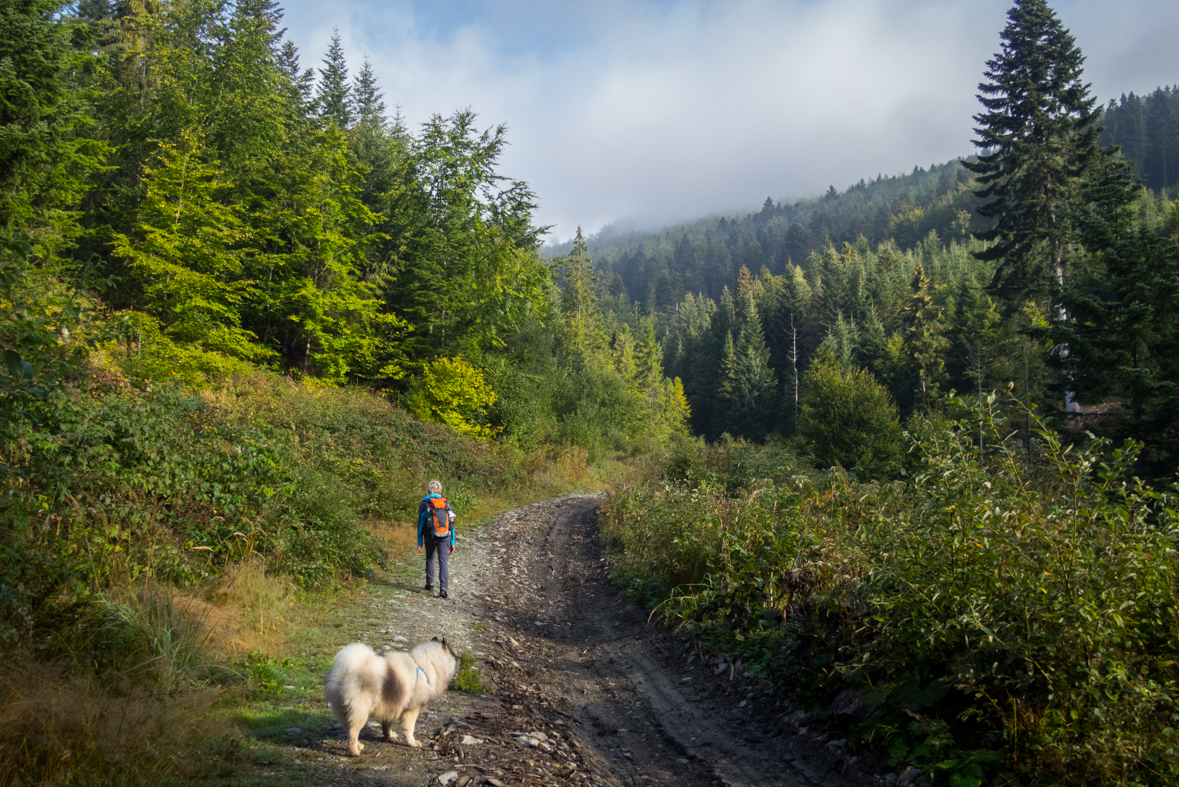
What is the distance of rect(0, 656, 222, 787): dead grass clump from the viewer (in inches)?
116

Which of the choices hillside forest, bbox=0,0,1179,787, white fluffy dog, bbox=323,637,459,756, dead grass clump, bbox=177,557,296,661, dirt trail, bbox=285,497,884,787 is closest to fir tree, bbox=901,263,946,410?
hillside forest, bbox=0,0,1179,787

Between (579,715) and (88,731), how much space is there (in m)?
3.87

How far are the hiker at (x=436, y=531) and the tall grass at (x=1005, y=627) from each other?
545cm

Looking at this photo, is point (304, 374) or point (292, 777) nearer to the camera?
point (292, 777)

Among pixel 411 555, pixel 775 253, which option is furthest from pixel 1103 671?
pixel 775 253

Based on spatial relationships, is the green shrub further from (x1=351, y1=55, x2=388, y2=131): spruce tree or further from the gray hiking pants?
(x1=351, y1=55, x2=388, y2=131): spruce tree

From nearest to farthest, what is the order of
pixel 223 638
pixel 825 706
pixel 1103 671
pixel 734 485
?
1. pixel 1103 671
2. pixel 825 706
3. pixel 223 638
4. pixel 734 485

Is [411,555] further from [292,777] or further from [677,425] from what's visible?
[677,425]

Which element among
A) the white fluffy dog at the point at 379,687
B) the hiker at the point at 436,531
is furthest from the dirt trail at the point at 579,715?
the hiker at the point at 436,531

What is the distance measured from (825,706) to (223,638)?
5621mm

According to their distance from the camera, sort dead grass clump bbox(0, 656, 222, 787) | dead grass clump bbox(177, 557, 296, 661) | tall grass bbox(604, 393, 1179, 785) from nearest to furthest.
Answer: dead grass clump bbox(0, 656, 222, 787) < tall grass bbox(604, 393, 1179, 785) < dead grass clump bbox(177, 557, 296, 661)

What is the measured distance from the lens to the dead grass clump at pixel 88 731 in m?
2.96

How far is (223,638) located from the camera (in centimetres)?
546

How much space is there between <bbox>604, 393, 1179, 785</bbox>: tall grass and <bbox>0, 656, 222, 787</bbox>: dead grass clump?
470cm
